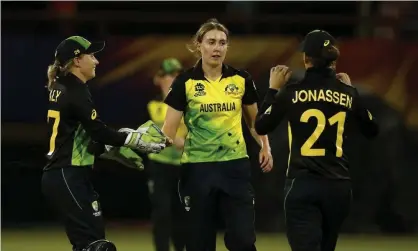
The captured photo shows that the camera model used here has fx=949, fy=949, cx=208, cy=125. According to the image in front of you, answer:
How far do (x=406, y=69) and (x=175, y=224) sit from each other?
3.66m

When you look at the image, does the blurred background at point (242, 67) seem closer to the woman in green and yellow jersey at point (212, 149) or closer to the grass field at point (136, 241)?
the grass field at point (136, 241)

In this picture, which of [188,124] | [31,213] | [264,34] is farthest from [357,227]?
[188,124]

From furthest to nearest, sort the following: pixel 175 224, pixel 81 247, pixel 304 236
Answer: pixel 175 224 < pixel 81 247 < pixel 304 236

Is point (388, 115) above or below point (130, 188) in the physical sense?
above

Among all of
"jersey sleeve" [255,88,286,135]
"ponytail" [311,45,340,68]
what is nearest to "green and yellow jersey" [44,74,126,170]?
"jersey sleeve" [255,88,286,135]

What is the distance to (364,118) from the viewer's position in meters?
5.84

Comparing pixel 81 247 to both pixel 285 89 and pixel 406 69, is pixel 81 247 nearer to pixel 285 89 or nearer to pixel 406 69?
pixel 285 89

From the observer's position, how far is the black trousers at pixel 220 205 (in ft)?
20.1

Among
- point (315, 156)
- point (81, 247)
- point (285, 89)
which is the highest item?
point (285, 89)

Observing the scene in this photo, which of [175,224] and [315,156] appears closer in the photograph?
[315,156]

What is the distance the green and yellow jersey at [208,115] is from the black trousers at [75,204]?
0.71 m

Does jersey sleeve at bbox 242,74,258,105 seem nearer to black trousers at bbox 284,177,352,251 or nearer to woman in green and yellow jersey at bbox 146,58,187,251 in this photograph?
black trousers at bbox 284,177,352,251

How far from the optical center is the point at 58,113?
625 centimetres

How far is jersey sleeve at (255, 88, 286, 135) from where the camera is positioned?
5656 mm
